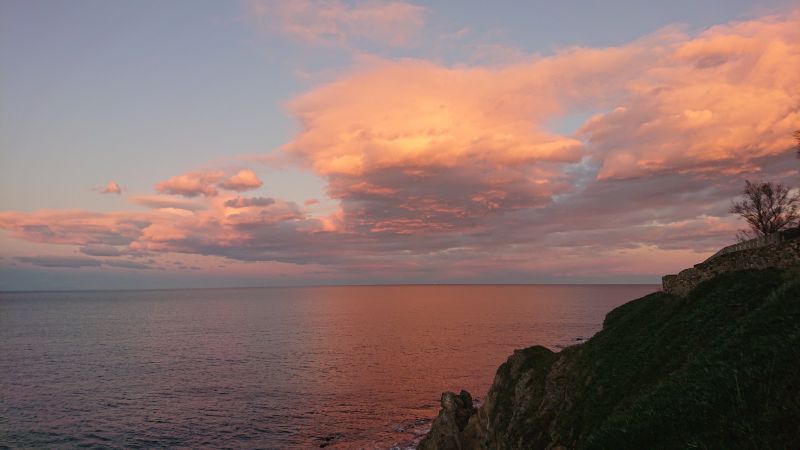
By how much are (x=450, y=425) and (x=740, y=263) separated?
2533cm

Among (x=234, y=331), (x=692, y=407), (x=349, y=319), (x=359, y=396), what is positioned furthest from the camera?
(x=349, y=319)

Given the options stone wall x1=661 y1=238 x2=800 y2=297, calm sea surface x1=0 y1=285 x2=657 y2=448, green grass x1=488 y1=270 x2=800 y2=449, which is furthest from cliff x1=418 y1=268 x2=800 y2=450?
calm sea surface x1=0 y1=285 x2=657 y2=448

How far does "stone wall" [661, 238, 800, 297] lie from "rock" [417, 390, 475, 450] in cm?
1992

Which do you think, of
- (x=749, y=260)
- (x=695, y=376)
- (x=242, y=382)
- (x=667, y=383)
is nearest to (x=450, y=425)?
(x=667, y=383)

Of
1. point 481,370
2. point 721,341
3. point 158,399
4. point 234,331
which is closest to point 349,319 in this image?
point 234,331

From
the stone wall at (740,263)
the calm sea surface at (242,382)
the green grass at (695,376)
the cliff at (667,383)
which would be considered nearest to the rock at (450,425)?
the cliff at (667,383)

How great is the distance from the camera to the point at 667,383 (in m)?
17.8

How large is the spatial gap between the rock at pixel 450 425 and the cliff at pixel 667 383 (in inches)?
3.5

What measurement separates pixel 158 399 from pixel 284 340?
55560 millimetres

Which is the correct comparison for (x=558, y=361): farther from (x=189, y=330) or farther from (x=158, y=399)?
(x=189, y=330)

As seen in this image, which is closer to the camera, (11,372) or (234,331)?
(11,372)

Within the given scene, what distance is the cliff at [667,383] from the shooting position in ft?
42.1

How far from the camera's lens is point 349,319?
179000 mm

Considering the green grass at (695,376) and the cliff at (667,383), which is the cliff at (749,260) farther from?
the green grass at (695,376)
